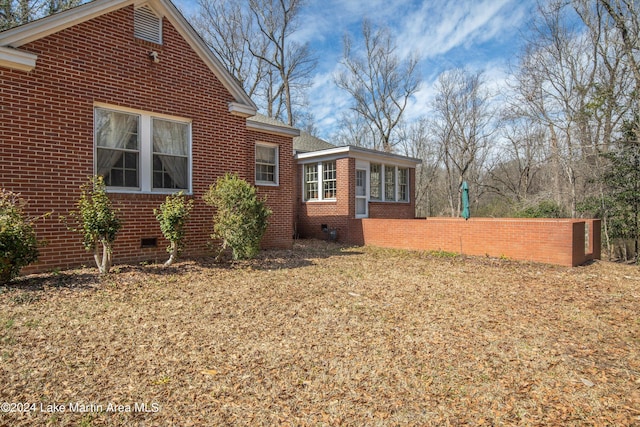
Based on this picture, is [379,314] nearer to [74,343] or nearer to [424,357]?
[424,357]

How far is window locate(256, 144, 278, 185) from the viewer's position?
1075cm

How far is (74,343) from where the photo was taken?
3.63 m

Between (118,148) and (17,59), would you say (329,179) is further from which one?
(17,59)

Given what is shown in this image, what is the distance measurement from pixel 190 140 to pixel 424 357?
6.94 m

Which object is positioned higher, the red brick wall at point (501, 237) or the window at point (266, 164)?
the window at point (266, 164)

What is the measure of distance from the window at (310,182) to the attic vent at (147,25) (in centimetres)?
796

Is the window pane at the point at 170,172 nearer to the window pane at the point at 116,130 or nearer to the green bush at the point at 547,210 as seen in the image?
the window pane at the point at 116,130

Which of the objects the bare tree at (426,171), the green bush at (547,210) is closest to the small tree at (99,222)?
the green bush at (547,210)

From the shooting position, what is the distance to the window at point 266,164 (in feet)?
35.3

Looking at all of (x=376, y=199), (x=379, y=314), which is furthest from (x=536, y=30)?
(x=379, y=314)

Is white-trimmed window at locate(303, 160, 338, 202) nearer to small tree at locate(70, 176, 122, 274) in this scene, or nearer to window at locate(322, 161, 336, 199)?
window at locate(322, 161, 336, 199)

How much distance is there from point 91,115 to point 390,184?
12091 mm

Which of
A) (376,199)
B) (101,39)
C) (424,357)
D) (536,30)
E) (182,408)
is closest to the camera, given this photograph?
(182,408)

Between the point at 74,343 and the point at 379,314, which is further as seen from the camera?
the point at 379,314
